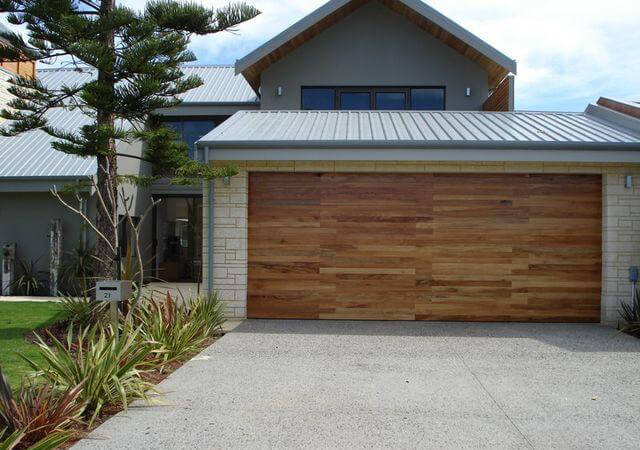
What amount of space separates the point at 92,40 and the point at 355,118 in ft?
19.1

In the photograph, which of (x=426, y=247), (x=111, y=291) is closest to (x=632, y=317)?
(x=426, y=247)

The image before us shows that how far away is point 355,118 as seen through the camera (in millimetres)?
12820

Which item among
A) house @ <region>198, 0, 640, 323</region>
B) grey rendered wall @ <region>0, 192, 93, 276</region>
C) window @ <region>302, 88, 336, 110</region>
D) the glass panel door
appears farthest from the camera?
the glass panel door

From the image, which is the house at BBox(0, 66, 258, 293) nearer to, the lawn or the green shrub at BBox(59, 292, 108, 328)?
the lawn

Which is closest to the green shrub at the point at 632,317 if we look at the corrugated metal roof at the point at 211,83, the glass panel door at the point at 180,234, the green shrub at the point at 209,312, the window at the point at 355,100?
the green shrub at the point at 209,312

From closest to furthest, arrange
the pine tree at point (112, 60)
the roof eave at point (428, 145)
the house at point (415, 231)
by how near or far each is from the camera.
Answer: the pine tree at point (112, 60) → the roof eave at point (428, 145) → the house at point (415, 231)

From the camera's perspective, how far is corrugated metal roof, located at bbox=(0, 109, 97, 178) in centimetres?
1480

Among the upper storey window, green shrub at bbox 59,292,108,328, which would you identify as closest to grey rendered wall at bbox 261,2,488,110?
the upper storey window

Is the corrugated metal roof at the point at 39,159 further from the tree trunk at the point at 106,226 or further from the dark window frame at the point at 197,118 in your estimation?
the tree trunk at the point at 106,226

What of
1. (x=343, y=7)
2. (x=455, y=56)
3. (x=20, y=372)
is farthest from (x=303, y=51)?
A: (x=20, y=372)

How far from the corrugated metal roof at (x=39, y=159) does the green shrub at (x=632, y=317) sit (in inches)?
483

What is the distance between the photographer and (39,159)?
15602 mm

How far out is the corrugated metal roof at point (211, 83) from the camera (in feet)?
63.8

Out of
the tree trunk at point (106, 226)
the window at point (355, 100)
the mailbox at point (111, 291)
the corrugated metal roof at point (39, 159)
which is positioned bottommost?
the mailbox at point (111, 291)
